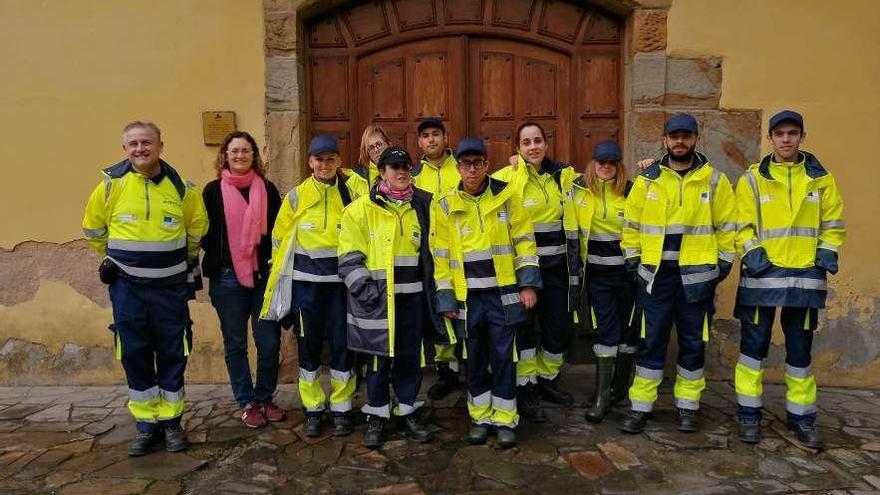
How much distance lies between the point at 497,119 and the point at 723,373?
2785mm

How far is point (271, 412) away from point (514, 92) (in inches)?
126

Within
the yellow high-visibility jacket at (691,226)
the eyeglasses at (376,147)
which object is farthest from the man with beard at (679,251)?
the eyeglasses at (376,147)

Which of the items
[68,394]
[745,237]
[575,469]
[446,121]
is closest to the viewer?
[575,469]

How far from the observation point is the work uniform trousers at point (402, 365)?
392 centimetres

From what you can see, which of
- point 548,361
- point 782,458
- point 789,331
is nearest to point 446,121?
point 548,361

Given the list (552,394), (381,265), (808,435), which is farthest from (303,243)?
(808,435)

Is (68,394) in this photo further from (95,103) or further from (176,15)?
(176,15)

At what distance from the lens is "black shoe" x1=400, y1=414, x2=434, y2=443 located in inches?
158

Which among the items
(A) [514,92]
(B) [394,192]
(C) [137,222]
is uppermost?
(A) [514,92]

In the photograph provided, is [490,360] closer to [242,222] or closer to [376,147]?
[376,147]

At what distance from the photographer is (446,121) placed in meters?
5.58

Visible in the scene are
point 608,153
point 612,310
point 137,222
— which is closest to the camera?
point 137,222

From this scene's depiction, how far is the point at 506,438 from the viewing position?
12.8 ft

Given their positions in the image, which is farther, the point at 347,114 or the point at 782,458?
the point at 347,114
